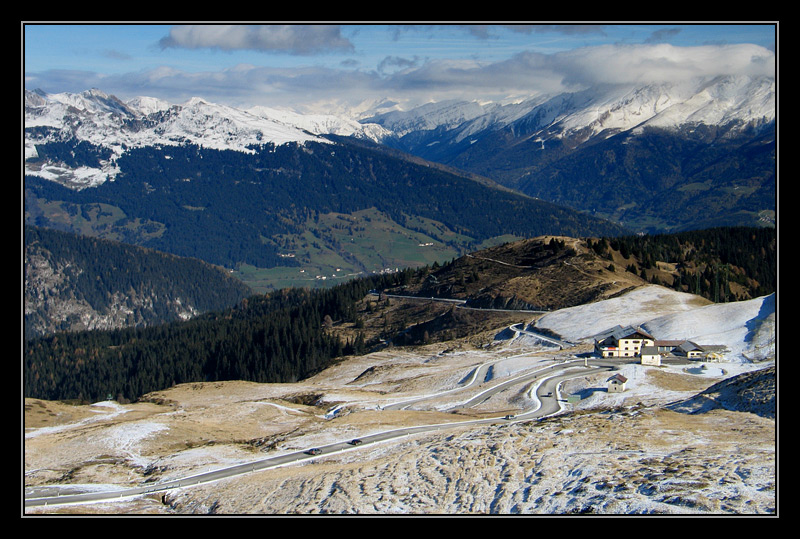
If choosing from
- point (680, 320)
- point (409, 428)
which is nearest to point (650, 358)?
point (680, 320)

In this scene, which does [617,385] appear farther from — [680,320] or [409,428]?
[680,320]

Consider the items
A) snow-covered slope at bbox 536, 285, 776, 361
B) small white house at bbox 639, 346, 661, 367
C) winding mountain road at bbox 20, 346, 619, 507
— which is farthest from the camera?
snow-covered slope at bbox 536, 285, 776, 361

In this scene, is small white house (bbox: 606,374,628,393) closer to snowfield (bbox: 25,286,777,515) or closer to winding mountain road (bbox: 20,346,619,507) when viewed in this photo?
snowfield (bbox: 25,286,777,515)

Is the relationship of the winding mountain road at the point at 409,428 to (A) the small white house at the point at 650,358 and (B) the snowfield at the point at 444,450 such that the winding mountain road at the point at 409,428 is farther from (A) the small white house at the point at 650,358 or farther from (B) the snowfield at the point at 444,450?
(A) the small white house at the point at 650,358

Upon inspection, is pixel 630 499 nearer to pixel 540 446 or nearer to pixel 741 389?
pixel 540 446

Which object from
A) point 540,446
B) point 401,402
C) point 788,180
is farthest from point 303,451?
point 788,180

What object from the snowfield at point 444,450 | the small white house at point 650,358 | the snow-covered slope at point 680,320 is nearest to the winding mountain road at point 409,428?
the snowfield at point 444,450

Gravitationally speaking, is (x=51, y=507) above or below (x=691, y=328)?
below

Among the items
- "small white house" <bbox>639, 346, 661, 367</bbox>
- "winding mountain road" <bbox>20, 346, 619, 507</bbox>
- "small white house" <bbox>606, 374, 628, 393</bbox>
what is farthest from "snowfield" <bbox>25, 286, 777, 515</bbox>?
"small white house" <bbox>639, 346, 661, 367</bbox>
